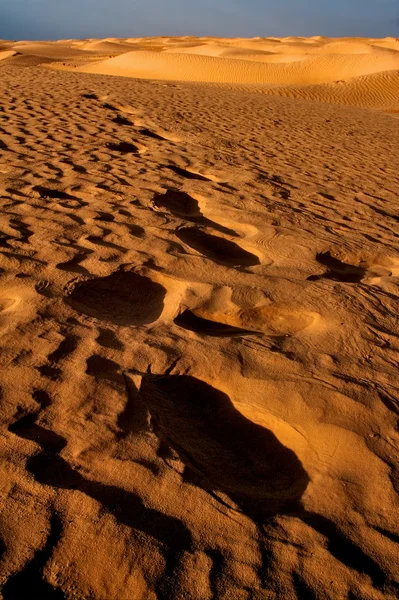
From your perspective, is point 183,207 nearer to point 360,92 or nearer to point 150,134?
point 150,134

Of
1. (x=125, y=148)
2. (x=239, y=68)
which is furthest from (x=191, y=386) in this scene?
(x=239, y=68)

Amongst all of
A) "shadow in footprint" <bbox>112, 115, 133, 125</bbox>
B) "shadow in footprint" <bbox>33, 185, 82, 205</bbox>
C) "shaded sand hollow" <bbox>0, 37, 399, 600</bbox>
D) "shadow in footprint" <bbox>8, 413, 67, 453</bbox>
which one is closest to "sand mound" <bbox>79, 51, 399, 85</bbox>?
"shadow in footprint" <bbox>112, 115, 133, 125</bbox>

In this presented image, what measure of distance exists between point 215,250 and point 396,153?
6.03 metres

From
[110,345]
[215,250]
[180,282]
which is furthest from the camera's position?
[215,250]

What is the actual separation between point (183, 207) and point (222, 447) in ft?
8.99

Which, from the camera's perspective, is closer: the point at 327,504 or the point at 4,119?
the point at 327,504

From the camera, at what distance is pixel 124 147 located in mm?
6062

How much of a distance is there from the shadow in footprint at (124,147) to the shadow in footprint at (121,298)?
3.20 metres

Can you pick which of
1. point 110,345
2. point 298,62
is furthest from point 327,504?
point 298,62

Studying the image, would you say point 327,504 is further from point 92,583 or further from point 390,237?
point 390,237

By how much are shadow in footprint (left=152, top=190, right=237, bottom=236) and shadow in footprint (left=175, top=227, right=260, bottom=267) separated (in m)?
0.21

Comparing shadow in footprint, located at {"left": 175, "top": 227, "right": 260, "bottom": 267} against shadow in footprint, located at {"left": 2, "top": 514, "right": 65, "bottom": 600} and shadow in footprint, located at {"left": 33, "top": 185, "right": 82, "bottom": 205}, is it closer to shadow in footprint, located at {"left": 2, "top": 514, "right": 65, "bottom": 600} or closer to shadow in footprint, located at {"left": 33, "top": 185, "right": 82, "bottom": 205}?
shadow in footprint, located at {"left": 33, "top": 185, "right": 82, "bottom": 205}

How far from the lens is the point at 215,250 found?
11.9 feet

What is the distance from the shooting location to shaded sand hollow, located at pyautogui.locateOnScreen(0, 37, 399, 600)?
1.52 m
